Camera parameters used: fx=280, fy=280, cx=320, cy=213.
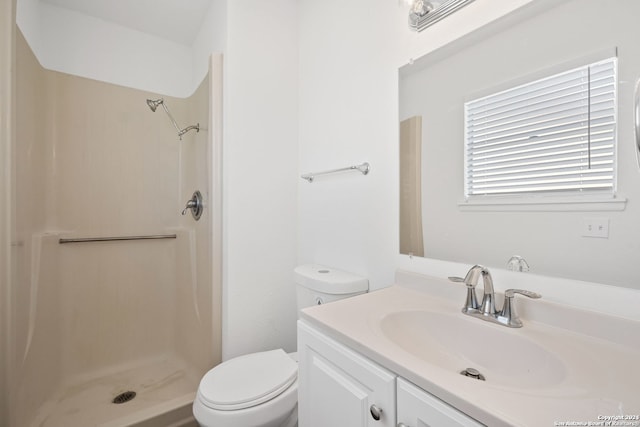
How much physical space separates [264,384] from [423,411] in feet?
2.66

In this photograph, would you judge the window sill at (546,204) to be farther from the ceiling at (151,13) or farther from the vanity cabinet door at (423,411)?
Result: the ceiling at (151,13)

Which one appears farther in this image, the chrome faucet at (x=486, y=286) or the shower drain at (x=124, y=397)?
the shower drain at (x=124, y=397)

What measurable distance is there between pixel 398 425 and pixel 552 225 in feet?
2.10

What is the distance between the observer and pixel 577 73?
2.36 ft

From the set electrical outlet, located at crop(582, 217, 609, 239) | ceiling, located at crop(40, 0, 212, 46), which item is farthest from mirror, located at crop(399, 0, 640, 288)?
ceiling, located at crop(40, 0, 212, 46)

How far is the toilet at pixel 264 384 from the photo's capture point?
3.37ft

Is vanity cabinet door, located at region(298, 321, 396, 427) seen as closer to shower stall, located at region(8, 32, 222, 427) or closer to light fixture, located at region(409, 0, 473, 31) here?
shower stall, located at region(8, 32, 222, 427)

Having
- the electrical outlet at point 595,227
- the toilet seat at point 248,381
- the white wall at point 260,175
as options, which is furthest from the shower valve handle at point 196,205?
the electrical outlet at point 595,227

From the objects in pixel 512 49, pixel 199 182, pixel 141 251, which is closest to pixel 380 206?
pixel 512 49

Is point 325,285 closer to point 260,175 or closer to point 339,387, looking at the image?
point 339,387

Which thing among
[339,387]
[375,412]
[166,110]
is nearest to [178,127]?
[166,110]

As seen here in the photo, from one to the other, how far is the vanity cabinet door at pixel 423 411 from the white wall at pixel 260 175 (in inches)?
45.1

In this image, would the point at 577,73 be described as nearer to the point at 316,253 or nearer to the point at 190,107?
the point at 316,253

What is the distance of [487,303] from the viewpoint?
0.79 metres
